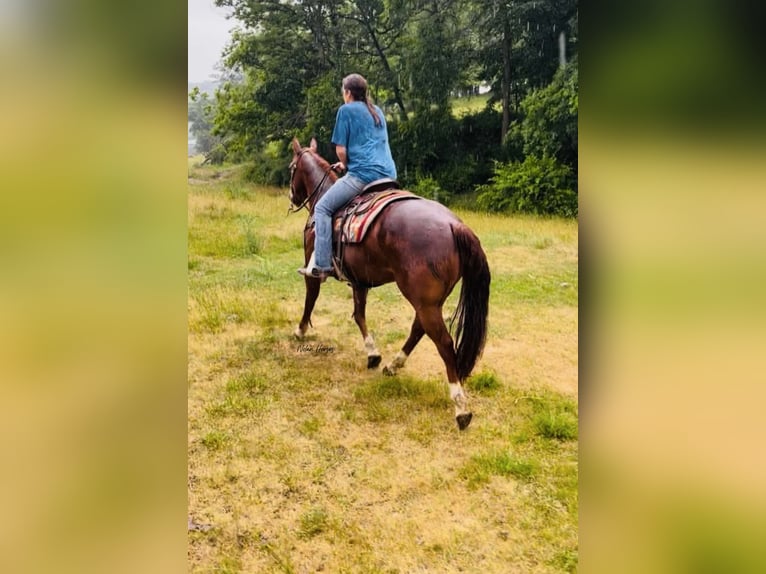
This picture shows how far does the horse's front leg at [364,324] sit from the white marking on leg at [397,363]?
9 cm

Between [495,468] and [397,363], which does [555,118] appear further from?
[495,468]

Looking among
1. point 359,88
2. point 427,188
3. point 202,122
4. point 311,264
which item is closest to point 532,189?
point 427,188

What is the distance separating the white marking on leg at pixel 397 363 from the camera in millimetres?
3111

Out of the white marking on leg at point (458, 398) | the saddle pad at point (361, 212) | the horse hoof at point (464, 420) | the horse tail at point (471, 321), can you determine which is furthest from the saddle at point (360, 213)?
the horse hoof at point (464, 420)

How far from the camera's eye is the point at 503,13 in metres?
2.99

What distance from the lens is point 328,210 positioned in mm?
3256
